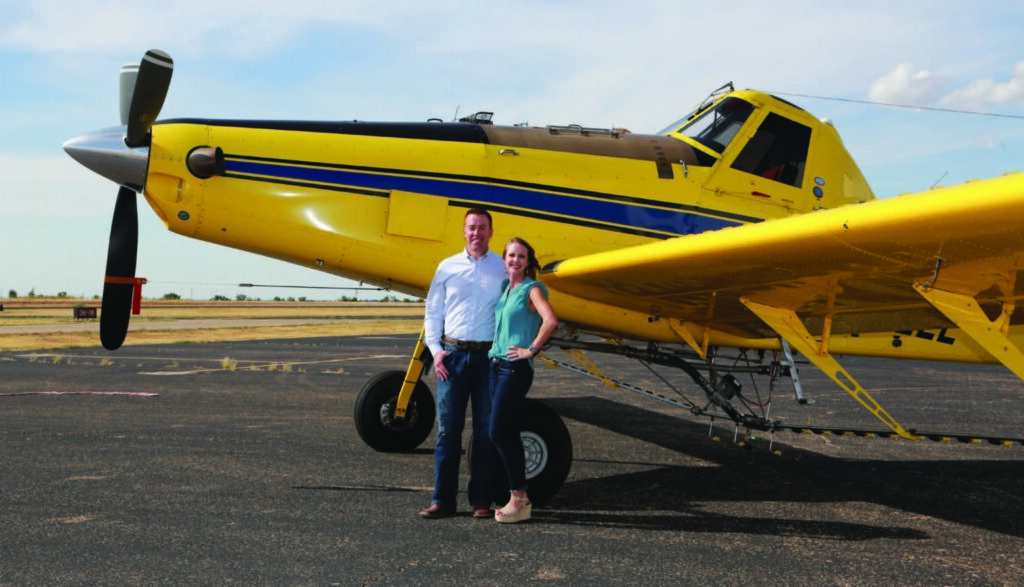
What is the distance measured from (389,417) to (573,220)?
246 centimetres

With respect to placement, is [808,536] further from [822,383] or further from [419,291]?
[822,383]

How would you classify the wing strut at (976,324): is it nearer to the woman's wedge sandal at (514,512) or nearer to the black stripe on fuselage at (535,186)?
the black stripe on fuselage at (535,186)

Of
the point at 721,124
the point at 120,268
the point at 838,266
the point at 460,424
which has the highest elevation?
the point at 721,124

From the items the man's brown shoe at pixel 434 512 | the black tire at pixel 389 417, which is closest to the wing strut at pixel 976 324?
the man's brown shoe at pixel 434 512

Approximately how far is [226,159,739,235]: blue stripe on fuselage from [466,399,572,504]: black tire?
5.76 ft

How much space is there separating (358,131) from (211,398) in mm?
5816

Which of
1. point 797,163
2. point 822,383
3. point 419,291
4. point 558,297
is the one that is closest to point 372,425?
point 419,291

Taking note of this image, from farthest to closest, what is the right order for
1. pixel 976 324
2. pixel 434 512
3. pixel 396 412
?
pixel 396 412 < pixel 434 512 < pixel 976 324

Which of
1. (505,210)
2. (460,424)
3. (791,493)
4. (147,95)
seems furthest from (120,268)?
(791,493)

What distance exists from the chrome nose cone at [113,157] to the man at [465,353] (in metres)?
2.64

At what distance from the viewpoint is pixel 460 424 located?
480cm

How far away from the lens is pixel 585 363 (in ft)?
26.3

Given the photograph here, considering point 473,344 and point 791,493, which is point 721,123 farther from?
point 473,344

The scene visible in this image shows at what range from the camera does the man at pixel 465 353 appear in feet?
15.6
